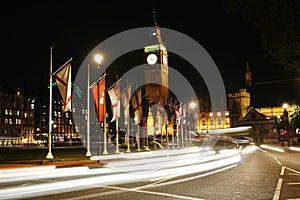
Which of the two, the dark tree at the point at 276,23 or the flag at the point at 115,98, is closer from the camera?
the dark tree at the point at 276,23

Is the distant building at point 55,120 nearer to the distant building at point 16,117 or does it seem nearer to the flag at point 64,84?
the distant building at point 16,117

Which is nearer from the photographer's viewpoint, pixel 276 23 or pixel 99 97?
pixel 276 23

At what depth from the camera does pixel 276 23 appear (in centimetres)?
1562

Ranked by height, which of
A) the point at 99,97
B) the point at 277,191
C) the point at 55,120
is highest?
the point at 55,120

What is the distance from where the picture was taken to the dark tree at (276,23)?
49.3 ft

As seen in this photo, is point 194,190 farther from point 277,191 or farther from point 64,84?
point 64,84

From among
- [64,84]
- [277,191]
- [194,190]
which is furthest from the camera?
[64,84]

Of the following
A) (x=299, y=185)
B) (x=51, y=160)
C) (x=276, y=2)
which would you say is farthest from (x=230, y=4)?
(x=51, y=160)

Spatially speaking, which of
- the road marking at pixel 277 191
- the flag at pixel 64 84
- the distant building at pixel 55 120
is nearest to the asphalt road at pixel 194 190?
the road marking at pixel 277 191

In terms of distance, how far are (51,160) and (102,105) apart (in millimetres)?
8176

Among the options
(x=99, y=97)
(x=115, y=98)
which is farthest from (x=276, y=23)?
(x=115, y=98)

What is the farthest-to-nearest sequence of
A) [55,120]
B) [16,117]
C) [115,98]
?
[55,120] < [16,117] < [115,98]

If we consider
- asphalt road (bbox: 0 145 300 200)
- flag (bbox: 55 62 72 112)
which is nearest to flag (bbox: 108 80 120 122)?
flag (bbox: 55 62 72 112)

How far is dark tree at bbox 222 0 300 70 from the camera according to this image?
49.3ft
